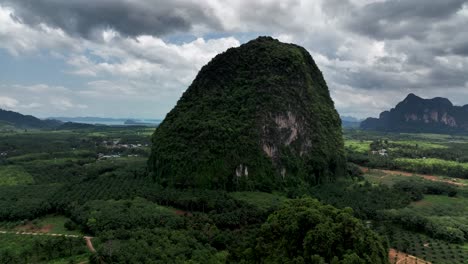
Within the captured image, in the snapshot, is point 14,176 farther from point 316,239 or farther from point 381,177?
point 381,177

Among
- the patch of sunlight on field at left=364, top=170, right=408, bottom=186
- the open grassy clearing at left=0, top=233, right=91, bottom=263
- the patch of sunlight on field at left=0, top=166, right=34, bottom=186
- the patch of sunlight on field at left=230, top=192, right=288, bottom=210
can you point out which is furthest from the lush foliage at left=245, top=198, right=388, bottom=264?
the patch of sunlight on field at left=0, top=166, right=34, bottom=186

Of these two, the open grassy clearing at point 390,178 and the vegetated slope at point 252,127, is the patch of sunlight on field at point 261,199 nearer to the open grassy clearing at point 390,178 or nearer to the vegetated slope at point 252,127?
the vegetated slope at point 252,127

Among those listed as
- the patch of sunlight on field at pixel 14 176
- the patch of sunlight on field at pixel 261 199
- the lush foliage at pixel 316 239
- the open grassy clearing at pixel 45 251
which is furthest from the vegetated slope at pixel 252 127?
the lush foliage at pixel 316 239

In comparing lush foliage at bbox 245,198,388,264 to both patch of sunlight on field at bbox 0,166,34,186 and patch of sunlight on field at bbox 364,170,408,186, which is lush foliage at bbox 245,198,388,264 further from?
patch of sunlight on field at bbox 0,166,34,186

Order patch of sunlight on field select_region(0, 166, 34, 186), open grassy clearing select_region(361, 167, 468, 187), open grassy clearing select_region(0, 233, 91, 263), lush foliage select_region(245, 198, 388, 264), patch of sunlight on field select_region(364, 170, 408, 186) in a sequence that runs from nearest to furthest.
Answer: lush foliage select_region(245, 198, 388, 264) → open grassy clearing select_region(0, 233, 91, 263) → patch of sunlight on field select_region(0, 166, 34, 186) → patch of sunlight on field select_region(364, 170, 408, 186) → open grassy clearing select_region(361, 167, 468, 187)

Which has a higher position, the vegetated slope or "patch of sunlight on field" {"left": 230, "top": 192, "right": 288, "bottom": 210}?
the vegetated slope

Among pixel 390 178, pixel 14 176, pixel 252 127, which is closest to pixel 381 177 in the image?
pixel 390 178
